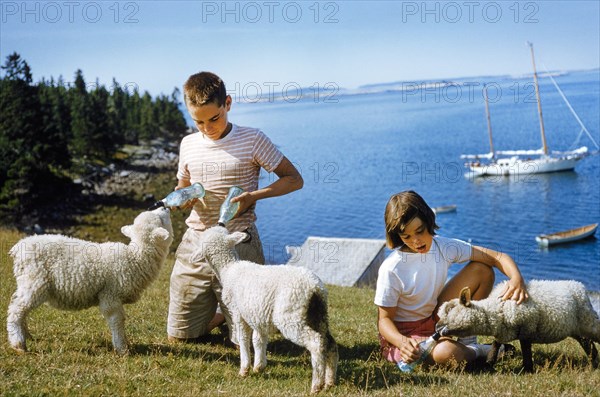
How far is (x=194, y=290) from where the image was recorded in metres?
6.81

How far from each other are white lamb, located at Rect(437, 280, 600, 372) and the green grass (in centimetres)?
36

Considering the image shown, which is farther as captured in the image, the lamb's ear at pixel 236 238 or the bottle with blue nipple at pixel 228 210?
the bottle with blue nipple at pixel 228 210

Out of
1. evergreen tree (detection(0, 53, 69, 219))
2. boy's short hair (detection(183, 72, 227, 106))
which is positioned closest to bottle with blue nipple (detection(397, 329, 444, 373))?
boy's short hair (detection(183, 72, 227, 106))

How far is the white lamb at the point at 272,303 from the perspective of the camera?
4.94m

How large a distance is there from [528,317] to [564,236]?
46945 millimetres

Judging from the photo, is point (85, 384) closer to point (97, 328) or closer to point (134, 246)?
point (134, 246)

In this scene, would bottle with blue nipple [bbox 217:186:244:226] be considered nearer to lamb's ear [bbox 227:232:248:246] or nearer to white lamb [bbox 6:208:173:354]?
lamb's ear [bbox 227:232:248:246]

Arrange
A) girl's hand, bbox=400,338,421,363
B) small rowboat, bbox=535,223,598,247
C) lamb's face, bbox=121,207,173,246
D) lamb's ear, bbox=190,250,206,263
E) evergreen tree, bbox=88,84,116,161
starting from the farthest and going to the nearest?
evergreen tree, bbox=88,84,116,161 < small rowboat, bbox=535,223,598,247 < lamb's ear, bbox=190,250,206,263 < lamb's face, bbox=121,207,173,246 < girl's hand, bbox=400,338,421,363

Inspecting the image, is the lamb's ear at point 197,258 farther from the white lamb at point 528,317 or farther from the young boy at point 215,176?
the white lamb at point 528,317

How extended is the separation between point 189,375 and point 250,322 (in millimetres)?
937

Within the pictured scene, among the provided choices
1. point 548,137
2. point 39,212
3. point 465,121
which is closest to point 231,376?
point 39,212

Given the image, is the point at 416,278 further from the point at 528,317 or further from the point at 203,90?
the point at 203,90

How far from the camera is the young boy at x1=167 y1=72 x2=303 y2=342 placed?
20.4ft

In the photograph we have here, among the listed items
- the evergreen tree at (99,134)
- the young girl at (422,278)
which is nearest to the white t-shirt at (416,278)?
the young girl at (422,278)
